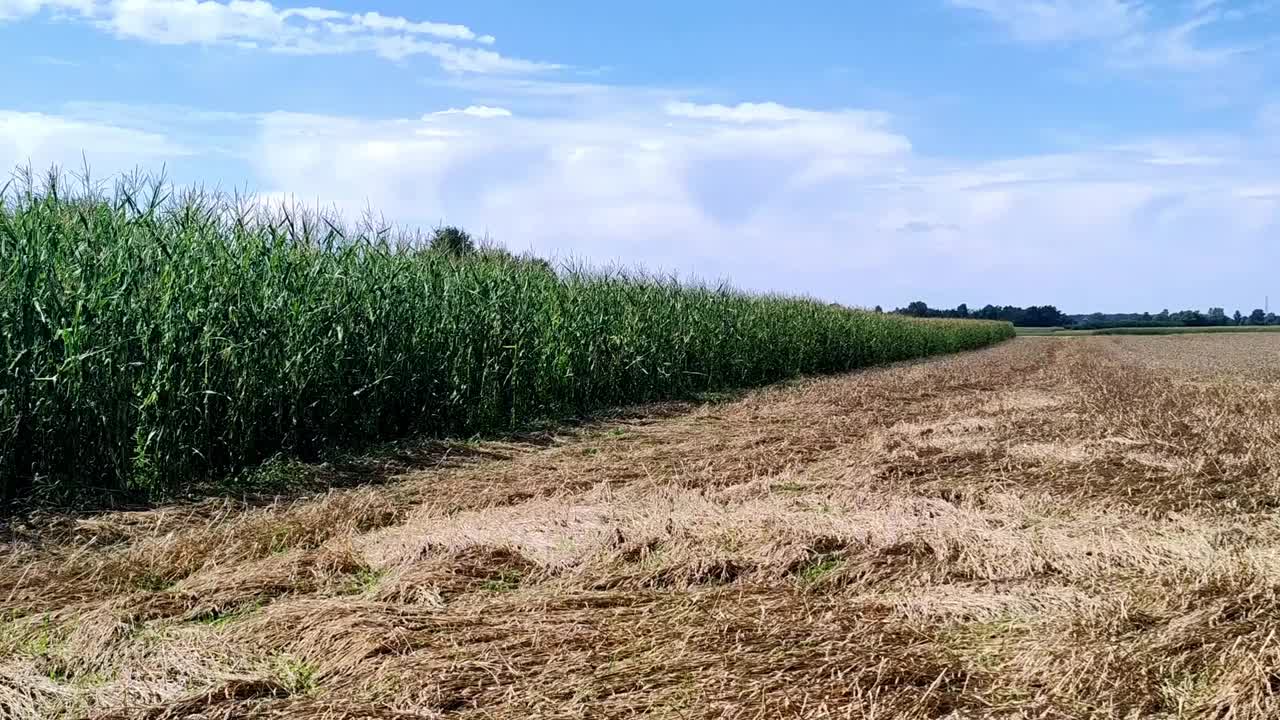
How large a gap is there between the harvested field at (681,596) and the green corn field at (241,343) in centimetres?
67

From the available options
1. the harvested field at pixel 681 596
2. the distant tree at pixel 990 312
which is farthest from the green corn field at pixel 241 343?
the distant tree at pixel 990 312

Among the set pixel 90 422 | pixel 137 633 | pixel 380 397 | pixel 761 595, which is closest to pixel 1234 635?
pixel 761 595

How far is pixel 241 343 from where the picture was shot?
7141mm

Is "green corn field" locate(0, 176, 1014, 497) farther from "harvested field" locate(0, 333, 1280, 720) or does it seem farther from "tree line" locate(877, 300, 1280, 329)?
"tree line" locate(877, 300, 1280, 329)

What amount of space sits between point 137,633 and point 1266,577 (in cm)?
415

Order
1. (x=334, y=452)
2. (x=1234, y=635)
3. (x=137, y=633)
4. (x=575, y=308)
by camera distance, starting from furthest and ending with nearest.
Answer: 1. (x=575, y=308)
2. (x=334, y=452)
3. (x=137, y=633)
4. (x=1234, y=635)

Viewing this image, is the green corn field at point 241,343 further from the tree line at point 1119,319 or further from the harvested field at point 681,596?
the tree line at point 1119,319

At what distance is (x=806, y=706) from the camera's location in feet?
9.44

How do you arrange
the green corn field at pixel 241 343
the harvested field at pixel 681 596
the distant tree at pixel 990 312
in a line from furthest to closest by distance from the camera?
the distant tree at pixel 990 312 → the green corn field at pixel 241 343 → the harvested field at pixel 681 596

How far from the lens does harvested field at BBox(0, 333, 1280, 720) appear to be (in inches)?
119

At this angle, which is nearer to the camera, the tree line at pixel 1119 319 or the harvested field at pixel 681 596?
the harvested field at pixel 681 596

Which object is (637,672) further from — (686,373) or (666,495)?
(686,373)

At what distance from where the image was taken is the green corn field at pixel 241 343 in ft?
19.9

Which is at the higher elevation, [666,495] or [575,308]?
[575,308]
